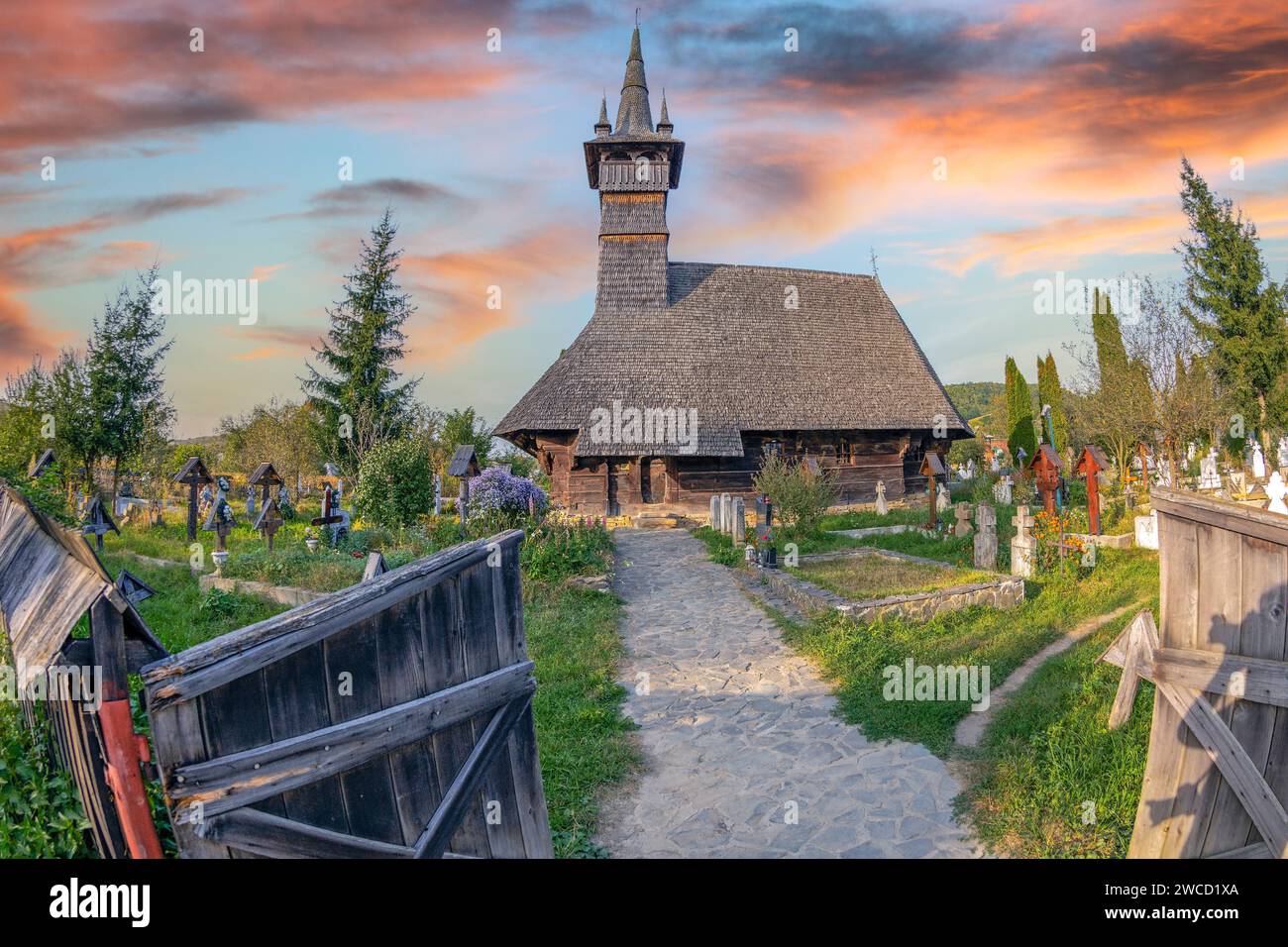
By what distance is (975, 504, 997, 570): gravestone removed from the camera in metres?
11.8

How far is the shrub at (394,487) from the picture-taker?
15398mm

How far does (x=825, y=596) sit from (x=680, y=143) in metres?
19.5

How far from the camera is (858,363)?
81.8ft

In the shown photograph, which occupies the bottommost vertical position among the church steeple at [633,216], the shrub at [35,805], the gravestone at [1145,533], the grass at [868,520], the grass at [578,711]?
the grass at [578,711]

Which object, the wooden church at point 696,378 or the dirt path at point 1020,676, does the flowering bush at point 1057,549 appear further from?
the wooden church at point 696,378

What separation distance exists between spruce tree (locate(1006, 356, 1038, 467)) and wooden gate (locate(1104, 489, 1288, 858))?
30548 millimetres

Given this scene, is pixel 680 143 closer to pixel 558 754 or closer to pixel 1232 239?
pixel 1232 239

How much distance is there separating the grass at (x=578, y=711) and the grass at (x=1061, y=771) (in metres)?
Result: 2.65

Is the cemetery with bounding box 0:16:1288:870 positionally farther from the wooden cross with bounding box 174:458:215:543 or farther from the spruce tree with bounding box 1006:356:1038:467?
the spruce tree with bounding box 1006:356:1038:467

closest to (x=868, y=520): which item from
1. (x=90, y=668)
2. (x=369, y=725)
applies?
(x=369, y=725)

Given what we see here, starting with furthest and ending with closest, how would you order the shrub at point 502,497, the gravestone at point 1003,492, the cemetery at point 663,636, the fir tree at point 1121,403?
the gravestone at point 1003,492 → the fir tree at point 1121,403 → the shrub at point 502,497 → the cemetery at point 663,636

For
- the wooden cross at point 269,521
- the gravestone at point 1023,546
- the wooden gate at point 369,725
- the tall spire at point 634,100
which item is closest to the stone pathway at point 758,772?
the wooden gate at point 369,725
